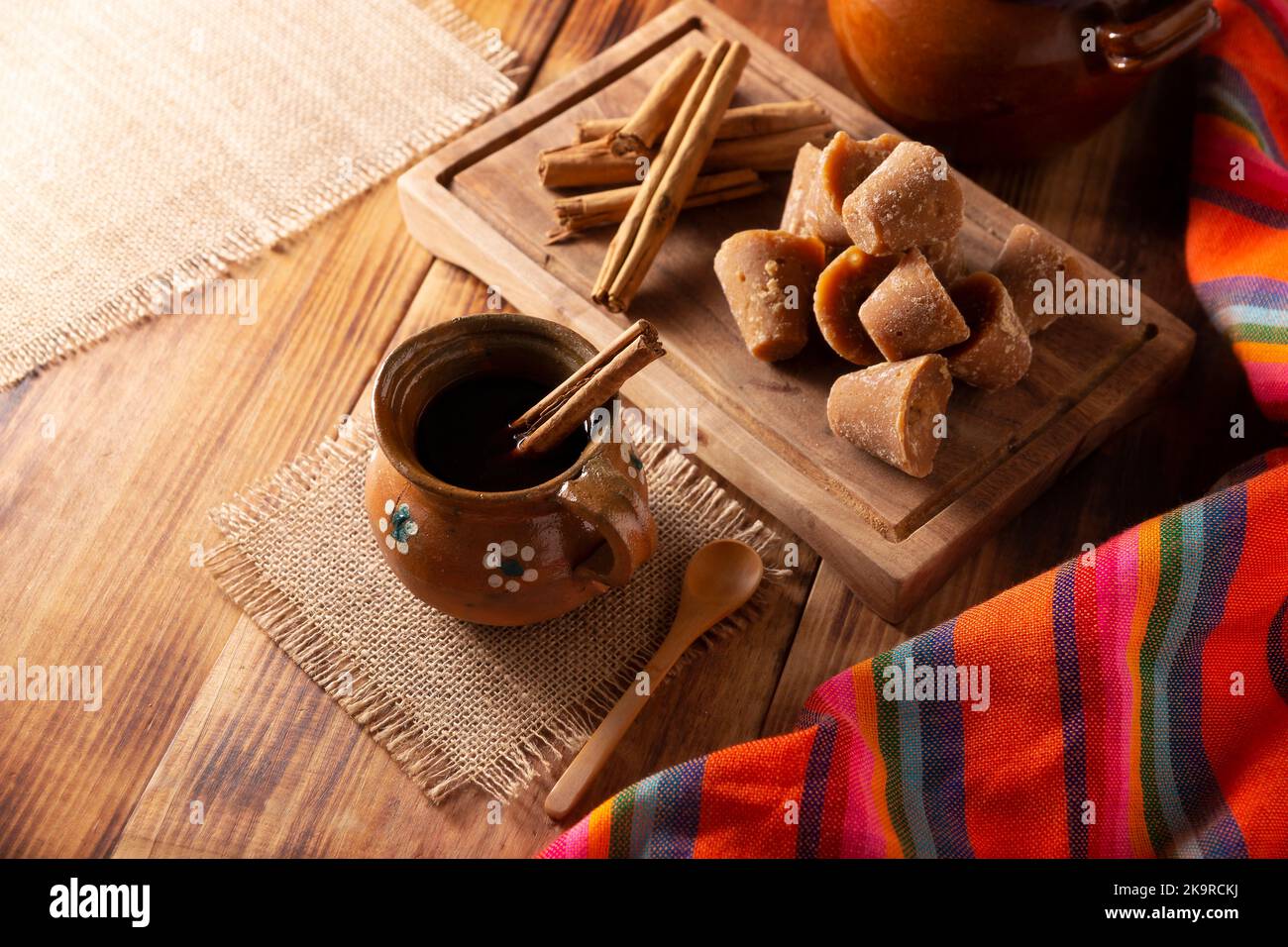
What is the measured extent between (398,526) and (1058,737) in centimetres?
58

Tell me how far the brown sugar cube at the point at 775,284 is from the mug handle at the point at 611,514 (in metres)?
0.26

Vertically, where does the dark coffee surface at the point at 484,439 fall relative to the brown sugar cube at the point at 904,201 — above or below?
below

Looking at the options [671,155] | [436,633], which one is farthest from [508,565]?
[671,155]

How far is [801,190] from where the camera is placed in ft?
4.20

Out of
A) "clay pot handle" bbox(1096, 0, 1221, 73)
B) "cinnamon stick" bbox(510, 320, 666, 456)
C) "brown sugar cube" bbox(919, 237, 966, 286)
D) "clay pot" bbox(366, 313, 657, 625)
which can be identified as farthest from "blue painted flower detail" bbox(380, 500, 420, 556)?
"clay pot handle" bbox(1096, 0, 1221, 73)

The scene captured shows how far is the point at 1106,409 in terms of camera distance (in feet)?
4.09

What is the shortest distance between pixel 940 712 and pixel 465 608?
0.42 metres

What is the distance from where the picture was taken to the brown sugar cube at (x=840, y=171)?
120cm

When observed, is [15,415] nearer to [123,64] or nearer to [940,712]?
[123,64]

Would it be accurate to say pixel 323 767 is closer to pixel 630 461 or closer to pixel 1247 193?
pixel 630 461

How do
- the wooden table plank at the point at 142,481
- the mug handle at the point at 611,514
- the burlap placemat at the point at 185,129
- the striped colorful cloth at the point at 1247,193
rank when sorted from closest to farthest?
the mug handle at the point at 611,514
the wooden table plank at the point at 142,481
the striped colorful cloth at the point at 1247,193
the burlap placemat at the point at 185,129

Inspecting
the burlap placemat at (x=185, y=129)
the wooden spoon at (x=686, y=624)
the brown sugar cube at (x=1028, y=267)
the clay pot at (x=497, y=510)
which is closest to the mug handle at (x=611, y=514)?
A: the clay pot at (x=497, y=510)

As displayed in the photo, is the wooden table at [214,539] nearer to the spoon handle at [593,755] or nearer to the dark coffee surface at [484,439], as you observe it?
the spoon handle at [593,755]
